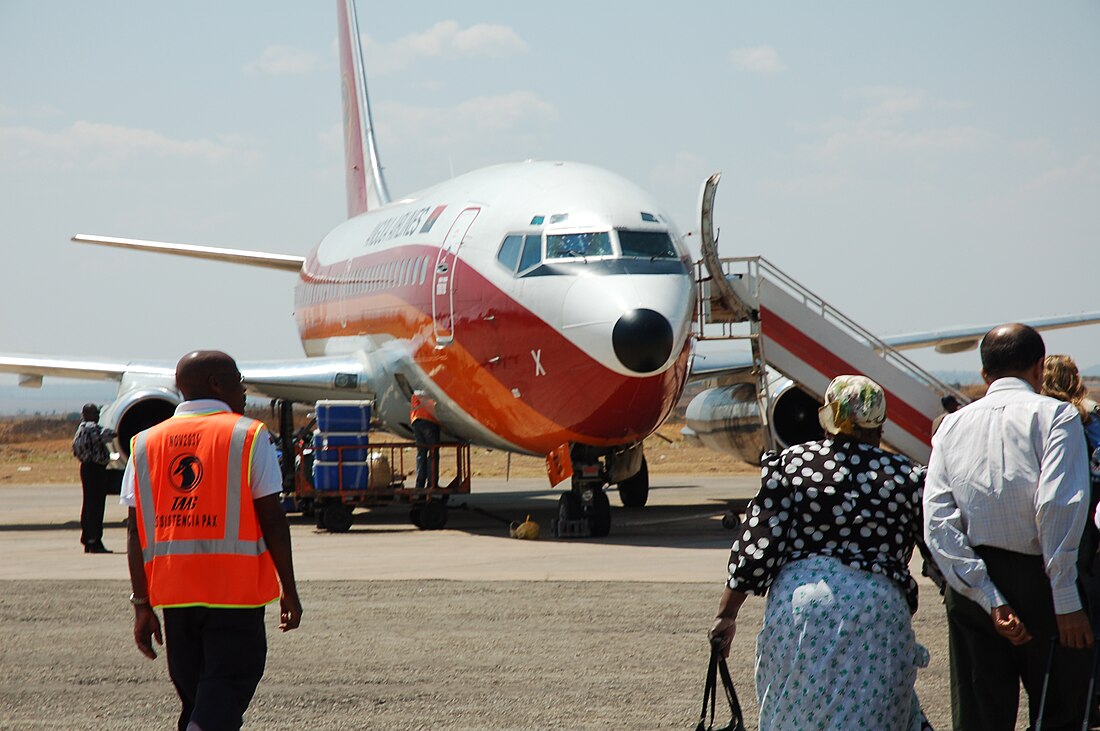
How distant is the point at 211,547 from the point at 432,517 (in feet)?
38.4

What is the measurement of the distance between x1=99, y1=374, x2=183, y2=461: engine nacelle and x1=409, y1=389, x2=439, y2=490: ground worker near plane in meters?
2.88

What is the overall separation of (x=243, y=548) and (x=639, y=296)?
8.43 metres

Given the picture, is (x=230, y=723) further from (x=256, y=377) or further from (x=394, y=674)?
(x=256, y=377)

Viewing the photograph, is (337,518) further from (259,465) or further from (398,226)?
(259,465)

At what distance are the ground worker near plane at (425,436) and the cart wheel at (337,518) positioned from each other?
0.93 metres

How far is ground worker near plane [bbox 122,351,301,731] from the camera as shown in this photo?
16.3ft

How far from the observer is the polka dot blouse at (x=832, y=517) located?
4582mm

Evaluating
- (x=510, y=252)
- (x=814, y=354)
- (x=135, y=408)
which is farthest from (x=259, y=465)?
(x=135, y=408)

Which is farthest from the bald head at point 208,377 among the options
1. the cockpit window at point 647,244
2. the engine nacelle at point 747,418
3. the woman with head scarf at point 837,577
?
the engine nacelle at point 747,418

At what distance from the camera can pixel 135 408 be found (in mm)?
17172

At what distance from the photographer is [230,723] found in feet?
15.8

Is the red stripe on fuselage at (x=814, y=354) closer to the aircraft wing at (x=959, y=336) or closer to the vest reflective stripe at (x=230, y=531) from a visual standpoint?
the aircraft wing at (x=959, y=336)

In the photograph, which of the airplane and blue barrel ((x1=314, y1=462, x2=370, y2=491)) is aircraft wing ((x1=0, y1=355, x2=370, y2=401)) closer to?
the airplane

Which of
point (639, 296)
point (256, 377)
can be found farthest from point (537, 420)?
point (256, 377)
